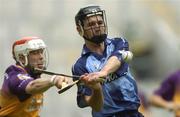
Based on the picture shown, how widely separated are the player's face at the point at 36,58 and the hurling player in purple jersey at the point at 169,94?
293 centimetres

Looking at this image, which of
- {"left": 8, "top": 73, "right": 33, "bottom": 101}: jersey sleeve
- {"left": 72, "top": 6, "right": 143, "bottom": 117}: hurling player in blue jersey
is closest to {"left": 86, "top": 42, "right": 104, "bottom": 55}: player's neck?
{"left": 72, "top": 6, "right": 143, "bottom": 117}: hurling player in blue jersey

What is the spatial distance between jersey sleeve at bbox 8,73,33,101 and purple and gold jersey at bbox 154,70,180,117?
10.7 feet

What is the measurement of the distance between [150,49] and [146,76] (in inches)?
21.7

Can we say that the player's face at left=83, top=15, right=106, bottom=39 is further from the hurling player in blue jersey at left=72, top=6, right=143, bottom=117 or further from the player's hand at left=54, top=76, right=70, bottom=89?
the player's hand at left=54, top=76, right=70, bottom=89

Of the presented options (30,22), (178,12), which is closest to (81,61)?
(30,22)

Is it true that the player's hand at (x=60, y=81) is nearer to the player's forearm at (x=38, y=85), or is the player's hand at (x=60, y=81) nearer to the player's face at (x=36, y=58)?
the player's forearm at (x=38, y=85)

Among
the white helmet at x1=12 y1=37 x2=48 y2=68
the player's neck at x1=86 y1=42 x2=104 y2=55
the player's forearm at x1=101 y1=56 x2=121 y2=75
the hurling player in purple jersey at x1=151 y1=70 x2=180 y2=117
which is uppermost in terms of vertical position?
the player's neck at x1=86 y1=42 x2=104 y2=55

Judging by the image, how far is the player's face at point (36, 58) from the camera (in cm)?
844

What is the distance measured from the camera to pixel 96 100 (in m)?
7.76

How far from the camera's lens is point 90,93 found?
7930mm

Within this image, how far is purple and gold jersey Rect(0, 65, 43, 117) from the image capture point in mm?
8297

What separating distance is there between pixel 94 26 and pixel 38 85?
26.1 inches

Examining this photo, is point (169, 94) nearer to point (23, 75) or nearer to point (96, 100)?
point (23, 75)

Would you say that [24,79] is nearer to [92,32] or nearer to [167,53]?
[92,32]
